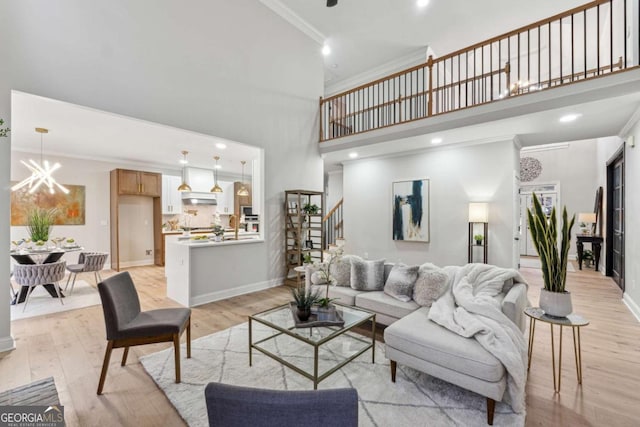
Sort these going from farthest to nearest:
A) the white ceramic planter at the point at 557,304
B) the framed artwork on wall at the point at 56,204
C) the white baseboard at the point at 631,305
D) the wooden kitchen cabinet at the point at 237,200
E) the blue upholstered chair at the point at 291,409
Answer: the wooden kitchen cabinet at the point at 237,200
the framed artwork on wall at the point at 56,204
the white baseboard at the point at 631,305
the white ceramic planter at the point at 557,304
the blue upholstered chair at the point at 291,409

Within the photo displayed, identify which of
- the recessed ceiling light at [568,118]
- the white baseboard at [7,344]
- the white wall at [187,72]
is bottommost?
the white baseboard at [7,344]

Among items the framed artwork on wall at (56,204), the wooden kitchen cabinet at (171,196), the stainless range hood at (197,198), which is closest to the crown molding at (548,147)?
the stainless range hood at (197,198)

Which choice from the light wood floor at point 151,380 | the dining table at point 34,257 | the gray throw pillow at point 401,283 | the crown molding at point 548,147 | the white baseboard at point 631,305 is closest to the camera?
the light wood floor at point 151,380

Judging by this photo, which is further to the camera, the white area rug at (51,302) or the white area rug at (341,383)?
the white area rug at (51,302)

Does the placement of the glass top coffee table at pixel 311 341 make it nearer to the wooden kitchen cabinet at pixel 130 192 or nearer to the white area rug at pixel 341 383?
the white area rug at pixel 341 383

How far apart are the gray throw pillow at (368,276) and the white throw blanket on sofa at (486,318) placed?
0.76 m

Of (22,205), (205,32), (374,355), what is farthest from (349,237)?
(22,205)

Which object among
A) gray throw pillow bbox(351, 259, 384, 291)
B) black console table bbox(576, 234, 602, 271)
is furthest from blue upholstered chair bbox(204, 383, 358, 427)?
black console table bbox(576, 234, 602, 271)

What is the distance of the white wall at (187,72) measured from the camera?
286 centimetres

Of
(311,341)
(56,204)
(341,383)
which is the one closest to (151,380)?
(311,341)

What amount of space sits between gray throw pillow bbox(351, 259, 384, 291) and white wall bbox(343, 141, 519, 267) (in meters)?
2.88

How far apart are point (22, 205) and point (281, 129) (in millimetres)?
5382

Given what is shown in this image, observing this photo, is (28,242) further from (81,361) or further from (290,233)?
(290,233)

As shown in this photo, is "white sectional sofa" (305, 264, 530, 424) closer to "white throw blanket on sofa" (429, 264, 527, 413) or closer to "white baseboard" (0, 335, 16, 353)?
"white throw blanket on sofa" (429, 264, 527, 413)
